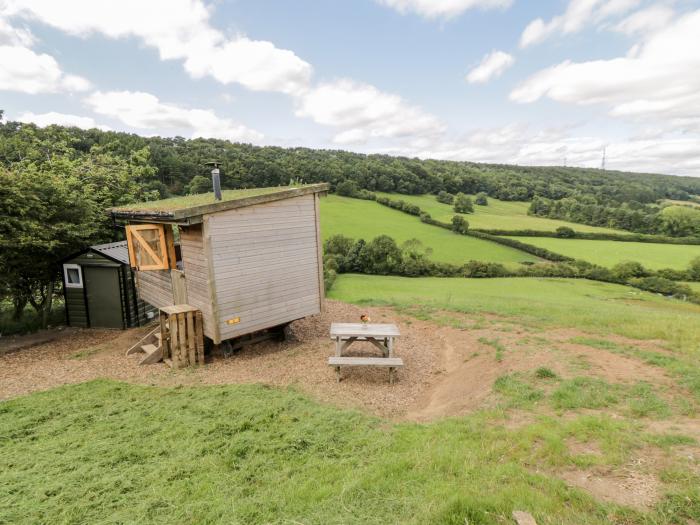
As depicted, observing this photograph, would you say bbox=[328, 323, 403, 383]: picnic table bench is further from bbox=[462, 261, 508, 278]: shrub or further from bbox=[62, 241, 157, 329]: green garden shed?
bbox=[462, 261, 508, 278]: shrub

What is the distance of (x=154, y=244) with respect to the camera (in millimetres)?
10062

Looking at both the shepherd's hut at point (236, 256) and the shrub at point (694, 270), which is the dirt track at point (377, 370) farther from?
the shrub at point (694, 270)

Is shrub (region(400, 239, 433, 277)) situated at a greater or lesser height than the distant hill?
lesser

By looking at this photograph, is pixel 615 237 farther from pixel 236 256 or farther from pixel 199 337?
pixel 199 337

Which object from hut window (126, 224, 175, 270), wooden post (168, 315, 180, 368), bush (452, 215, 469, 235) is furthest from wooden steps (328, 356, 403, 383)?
bush (452, 215, 469, 235)

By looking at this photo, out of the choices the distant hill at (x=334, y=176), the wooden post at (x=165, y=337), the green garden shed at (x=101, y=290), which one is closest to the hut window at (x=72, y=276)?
the green garden shed at (x=101, y=290)

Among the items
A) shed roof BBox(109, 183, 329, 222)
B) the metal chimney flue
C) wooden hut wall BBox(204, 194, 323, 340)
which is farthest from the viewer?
the metal chimney flue

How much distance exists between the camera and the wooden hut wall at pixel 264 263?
9.09 meters

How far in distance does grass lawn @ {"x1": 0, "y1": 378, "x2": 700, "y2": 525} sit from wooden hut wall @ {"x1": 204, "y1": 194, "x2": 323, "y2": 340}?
10.3 feet

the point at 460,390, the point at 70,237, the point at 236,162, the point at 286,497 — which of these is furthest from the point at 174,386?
the point at 236,162

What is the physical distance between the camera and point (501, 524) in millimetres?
3209

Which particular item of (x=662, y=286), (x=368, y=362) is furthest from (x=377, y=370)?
(x=662, y=286)

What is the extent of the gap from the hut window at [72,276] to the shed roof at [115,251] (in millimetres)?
1039

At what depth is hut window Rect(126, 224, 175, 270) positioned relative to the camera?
996 centimetres
